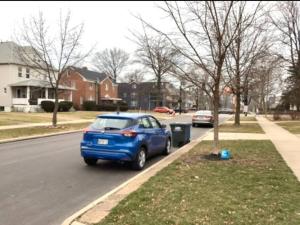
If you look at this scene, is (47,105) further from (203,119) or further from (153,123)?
(153,123)

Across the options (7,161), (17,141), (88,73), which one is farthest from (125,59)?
(7,161)

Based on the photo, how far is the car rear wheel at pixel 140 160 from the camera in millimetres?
11656

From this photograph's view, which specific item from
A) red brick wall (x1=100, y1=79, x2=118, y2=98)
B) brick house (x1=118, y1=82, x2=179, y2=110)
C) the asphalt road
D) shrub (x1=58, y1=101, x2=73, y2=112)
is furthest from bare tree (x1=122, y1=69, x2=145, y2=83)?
the asphalt road

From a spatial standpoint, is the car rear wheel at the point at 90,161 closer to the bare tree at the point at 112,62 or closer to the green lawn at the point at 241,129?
the green lawn at the point at 241,129

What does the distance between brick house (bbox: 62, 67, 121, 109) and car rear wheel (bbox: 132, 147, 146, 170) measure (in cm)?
6123

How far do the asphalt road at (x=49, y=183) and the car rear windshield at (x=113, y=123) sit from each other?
118cm

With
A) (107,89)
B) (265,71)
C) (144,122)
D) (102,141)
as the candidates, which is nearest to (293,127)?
(265,71)

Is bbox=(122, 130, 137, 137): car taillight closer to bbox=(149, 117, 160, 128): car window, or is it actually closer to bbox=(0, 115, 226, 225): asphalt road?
bbox=(0, 115, 226, 225): asphalt road

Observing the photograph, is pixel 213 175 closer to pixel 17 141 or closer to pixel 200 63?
pixel 200 63

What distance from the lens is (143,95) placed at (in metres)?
107

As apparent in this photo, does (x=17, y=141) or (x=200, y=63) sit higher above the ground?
(x=200, y=63)

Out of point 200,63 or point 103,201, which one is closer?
point 103,201

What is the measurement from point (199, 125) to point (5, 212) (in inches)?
1125

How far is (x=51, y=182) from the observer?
9.70m
